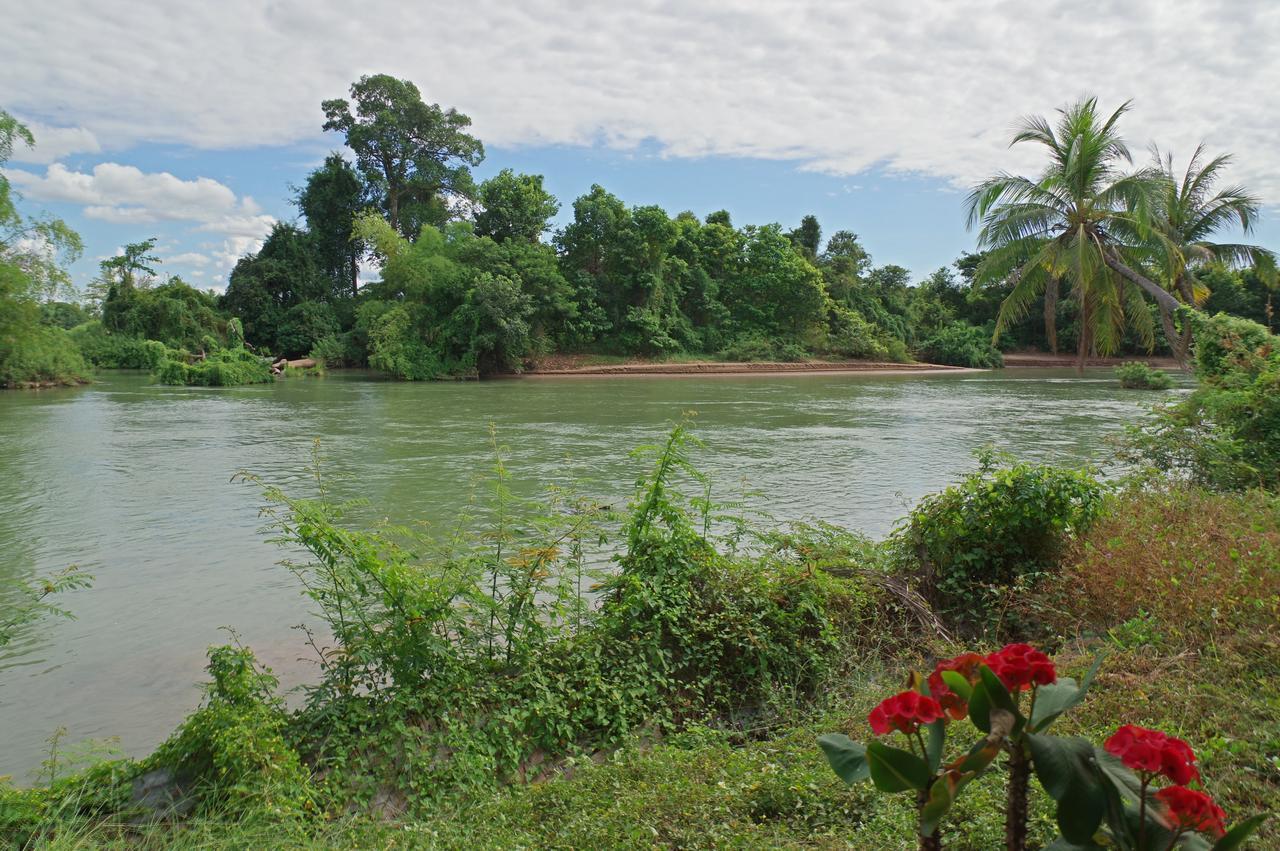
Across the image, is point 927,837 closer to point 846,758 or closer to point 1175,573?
point 846,758

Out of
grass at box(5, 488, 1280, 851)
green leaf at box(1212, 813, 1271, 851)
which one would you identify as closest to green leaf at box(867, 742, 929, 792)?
green leaf at box(1212, 813, 1271, 851)

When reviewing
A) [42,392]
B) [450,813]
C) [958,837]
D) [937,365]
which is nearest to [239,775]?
[450,813]

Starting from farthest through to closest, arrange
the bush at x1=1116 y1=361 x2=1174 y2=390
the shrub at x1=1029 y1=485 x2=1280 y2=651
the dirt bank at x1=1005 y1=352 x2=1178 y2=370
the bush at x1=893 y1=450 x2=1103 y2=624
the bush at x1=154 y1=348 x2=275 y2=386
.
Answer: the dirt bank at x1=1005 y1=352 x2=1178 y2=370, the bush at x1=154 y1=348 x2=275 y2=386, the bush at x1=1116 y1=361 x2=1174 y2=390, the bush at x1=893 y1=450 x2=1103 y2=624, the shrub at x1=1029 y1=485 x2=1280 y2=651

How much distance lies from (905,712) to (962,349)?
40.2 metres

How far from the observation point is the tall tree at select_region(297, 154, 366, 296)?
40438 millimetres

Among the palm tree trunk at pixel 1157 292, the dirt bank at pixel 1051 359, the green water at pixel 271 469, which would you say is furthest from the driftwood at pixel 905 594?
the dirt bank at pixel 1051 359

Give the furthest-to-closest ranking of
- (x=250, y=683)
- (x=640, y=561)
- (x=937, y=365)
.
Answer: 1. (x=937, y=365)
2. (x=640, y=561)
3. (x=250, y=683)

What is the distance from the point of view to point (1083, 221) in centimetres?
1316

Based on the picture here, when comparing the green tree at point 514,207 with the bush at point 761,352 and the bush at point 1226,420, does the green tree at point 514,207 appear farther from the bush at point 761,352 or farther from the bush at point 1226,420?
the bush at point 1226,420

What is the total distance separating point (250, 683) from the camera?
3.05 m

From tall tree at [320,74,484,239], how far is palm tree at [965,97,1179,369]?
101ft

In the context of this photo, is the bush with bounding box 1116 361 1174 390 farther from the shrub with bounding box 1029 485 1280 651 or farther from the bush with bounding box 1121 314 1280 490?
the shrub with bounding box 1029 485 1280 651

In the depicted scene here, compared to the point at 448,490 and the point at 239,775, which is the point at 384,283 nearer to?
the point at 448,490

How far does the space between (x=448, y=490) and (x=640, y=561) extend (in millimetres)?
5330
